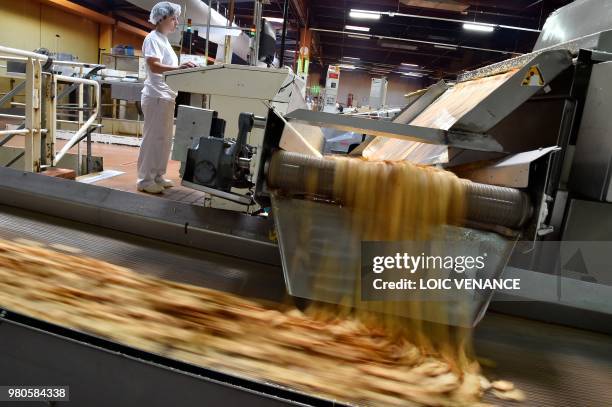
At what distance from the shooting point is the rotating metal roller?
1.37m

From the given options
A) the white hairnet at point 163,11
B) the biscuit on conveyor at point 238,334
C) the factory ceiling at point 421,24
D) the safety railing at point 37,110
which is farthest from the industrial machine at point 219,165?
the factory ceiling at point 421,24

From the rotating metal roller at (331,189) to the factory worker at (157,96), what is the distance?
2.02 meters

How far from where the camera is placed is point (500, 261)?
1.40 metres

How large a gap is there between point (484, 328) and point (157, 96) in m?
2.90

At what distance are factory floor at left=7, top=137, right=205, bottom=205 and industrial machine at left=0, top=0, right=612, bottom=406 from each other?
1.37 m

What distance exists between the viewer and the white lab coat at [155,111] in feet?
10.7

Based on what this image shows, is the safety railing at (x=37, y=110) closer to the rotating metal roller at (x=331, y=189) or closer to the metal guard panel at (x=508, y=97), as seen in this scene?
the rotating metal roller at (x=331, y=189)

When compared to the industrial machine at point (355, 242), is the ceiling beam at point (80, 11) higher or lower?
higher

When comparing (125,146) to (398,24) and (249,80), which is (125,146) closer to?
(249,80)

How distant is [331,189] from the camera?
1.49 metres

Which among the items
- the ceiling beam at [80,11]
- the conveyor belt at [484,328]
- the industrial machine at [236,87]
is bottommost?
the conveyor belt at [484,328]

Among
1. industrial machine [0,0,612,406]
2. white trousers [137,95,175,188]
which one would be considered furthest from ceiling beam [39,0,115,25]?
industrial machine [0,0,612,406]

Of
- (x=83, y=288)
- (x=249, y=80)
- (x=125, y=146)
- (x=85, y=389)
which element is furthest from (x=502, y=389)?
(x=125, y=146)

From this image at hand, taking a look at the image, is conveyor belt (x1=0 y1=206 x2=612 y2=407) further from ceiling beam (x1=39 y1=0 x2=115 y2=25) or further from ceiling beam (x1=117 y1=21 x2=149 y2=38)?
ceiling beam (x1=117 y1=21 x2=149 y2=38)
